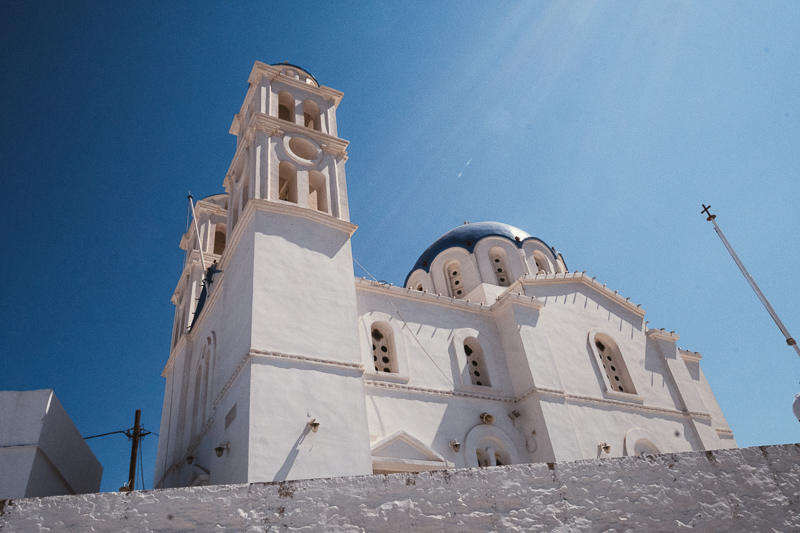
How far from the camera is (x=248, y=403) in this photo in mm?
10195

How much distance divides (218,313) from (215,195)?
8908 millimetres

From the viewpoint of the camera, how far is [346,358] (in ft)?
38.4

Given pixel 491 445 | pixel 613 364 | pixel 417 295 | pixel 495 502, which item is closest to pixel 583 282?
pixel 613 364

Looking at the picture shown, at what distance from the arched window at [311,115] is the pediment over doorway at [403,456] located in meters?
9.30

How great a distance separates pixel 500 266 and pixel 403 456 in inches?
436

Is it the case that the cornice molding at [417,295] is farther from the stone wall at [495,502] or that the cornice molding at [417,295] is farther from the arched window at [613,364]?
the stone wall at [495,502]

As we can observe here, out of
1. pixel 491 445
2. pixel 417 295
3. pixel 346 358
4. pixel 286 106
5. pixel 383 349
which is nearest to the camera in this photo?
pixel 346 358

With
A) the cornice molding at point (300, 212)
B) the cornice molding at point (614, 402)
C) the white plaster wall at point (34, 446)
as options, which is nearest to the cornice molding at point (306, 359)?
the white plaster wall at point (34, 446)

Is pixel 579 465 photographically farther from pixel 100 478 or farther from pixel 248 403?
pixel 100 478

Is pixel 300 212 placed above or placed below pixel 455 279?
below

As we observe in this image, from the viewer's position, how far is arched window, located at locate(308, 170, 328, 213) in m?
15.0

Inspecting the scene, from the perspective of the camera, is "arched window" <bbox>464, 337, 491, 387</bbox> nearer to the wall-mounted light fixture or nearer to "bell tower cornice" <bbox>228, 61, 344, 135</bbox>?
the wall-mounted light fixture

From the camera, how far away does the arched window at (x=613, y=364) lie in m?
16.8

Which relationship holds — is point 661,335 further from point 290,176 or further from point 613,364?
A: point 290,176
